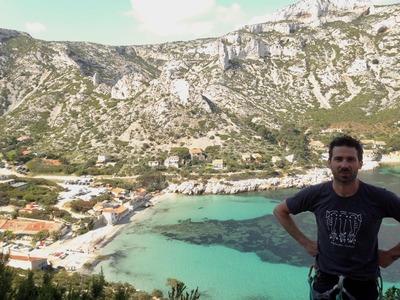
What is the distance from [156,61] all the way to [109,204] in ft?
368

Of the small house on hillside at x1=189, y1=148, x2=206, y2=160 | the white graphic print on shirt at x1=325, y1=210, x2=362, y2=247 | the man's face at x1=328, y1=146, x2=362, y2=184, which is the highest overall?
the man's face at x1=328, y1=146, x2=362, y2=184

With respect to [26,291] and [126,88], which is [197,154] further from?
[26,291]

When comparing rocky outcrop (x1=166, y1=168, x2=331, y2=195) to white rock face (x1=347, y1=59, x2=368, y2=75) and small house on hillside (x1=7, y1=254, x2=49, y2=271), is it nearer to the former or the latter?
small house on hillside (x1=7, y1=254, x2=49, y2=271)

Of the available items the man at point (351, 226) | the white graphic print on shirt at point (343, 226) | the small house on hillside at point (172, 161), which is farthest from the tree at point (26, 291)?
the small house on hillside at point (172, 161)

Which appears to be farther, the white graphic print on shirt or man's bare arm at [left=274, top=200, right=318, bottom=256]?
man's bare arm at [left=274, top=200, right=318, bottom=256]

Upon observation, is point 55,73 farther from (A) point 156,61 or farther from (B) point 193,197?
(B) point 193,197

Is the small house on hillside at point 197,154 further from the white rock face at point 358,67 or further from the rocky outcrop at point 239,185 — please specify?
the white rock face at point 358,67

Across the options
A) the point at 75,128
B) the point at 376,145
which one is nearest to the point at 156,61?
the point at 75,128

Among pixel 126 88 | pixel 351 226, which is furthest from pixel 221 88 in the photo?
pixel 351 226

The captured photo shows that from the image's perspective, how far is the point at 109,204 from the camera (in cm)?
3659

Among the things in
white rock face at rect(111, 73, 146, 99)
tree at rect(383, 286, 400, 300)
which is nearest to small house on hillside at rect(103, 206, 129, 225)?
tree at rect(383, 286, 400, 300)

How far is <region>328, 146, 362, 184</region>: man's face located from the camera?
108 inches

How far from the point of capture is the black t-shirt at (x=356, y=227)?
2.74m

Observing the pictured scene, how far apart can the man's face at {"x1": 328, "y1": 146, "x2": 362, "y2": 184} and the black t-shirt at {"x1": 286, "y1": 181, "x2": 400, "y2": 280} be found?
0.14m
